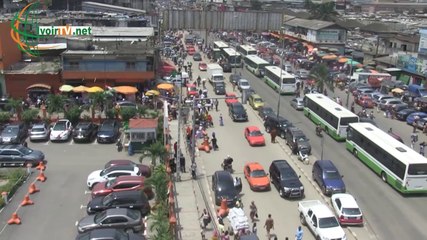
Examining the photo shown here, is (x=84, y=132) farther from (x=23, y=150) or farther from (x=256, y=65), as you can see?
(x=256, y=65)

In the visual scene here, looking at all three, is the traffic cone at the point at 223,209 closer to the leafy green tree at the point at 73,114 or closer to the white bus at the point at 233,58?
the leafy green tree at the point at 73,114

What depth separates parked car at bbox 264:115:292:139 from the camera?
131ft

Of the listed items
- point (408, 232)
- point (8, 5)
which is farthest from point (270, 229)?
point (8, 5)

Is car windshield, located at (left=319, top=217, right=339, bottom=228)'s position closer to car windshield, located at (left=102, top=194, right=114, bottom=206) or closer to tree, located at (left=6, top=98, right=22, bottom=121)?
car windshield, located at (left=102, top=194, right=114, bottom=206)

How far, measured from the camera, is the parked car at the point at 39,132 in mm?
36781

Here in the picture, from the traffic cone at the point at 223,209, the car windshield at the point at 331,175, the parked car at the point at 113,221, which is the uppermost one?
the car windshield at the point at 331,175

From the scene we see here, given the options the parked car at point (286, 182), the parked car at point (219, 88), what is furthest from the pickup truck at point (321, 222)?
the parked car at point (219, 88)

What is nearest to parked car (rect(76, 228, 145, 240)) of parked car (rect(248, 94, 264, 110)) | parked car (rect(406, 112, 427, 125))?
parked car (rect(248, 94, 264, 110))

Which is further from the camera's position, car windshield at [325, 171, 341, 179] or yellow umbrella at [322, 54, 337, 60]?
yellow umbrella at [322, 54, 337, 60]

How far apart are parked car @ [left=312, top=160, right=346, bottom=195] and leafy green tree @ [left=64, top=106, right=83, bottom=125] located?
20963 millimetres

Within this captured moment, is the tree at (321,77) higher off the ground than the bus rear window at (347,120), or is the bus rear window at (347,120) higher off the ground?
the tree at (321,77)

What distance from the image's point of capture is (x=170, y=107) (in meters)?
46.3

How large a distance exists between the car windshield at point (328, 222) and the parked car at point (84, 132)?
2130cm
